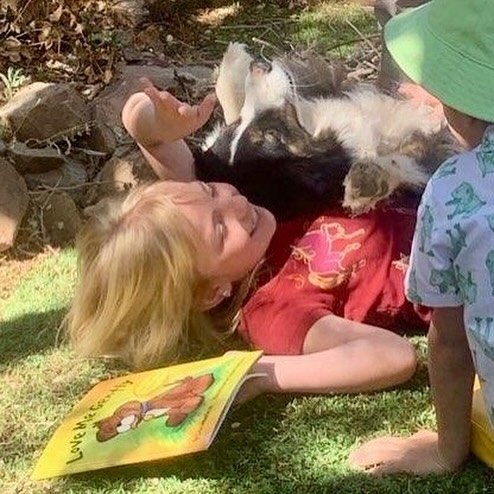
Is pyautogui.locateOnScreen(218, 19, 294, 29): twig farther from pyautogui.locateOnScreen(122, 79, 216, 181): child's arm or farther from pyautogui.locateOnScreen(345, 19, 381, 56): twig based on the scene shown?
pyautogui.locateOnScreen(122, 79, 216, 181): child's arm

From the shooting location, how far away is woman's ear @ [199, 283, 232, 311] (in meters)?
2.14

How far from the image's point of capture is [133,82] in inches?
142

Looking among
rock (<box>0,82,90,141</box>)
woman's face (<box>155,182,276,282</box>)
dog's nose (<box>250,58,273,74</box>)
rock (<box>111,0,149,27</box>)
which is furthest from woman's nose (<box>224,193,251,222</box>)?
rock (<box>111,0,149,27</box>)

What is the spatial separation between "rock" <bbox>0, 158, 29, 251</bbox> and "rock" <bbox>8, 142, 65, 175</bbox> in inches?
4.5

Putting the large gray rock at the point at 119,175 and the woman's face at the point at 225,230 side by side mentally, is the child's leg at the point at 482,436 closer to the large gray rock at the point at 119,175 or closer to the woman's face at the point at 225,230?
the woman's face at the point at 225,230

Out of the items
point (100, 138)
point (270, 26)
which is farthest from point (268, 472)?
point (270, 26)

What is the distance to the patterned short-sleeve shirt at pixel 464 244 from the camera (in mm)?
1389

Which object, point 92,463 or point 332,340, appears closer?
point 92,463

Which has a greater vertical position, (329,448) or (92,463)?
(92,463)

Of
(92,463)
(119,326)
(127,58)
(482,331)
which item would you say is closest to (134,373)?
(119,326)

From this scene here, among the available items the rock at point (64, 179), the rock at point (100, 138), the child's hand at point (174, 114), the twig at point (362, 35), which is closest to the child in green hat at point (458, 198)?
the child's hand at point (174, 114)

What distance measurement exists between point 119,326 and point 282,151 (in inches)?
20.0

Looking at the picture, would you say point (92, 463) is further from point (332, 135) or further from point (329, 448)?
point (332, 135)

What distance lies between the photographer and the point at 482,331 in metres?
1.44
